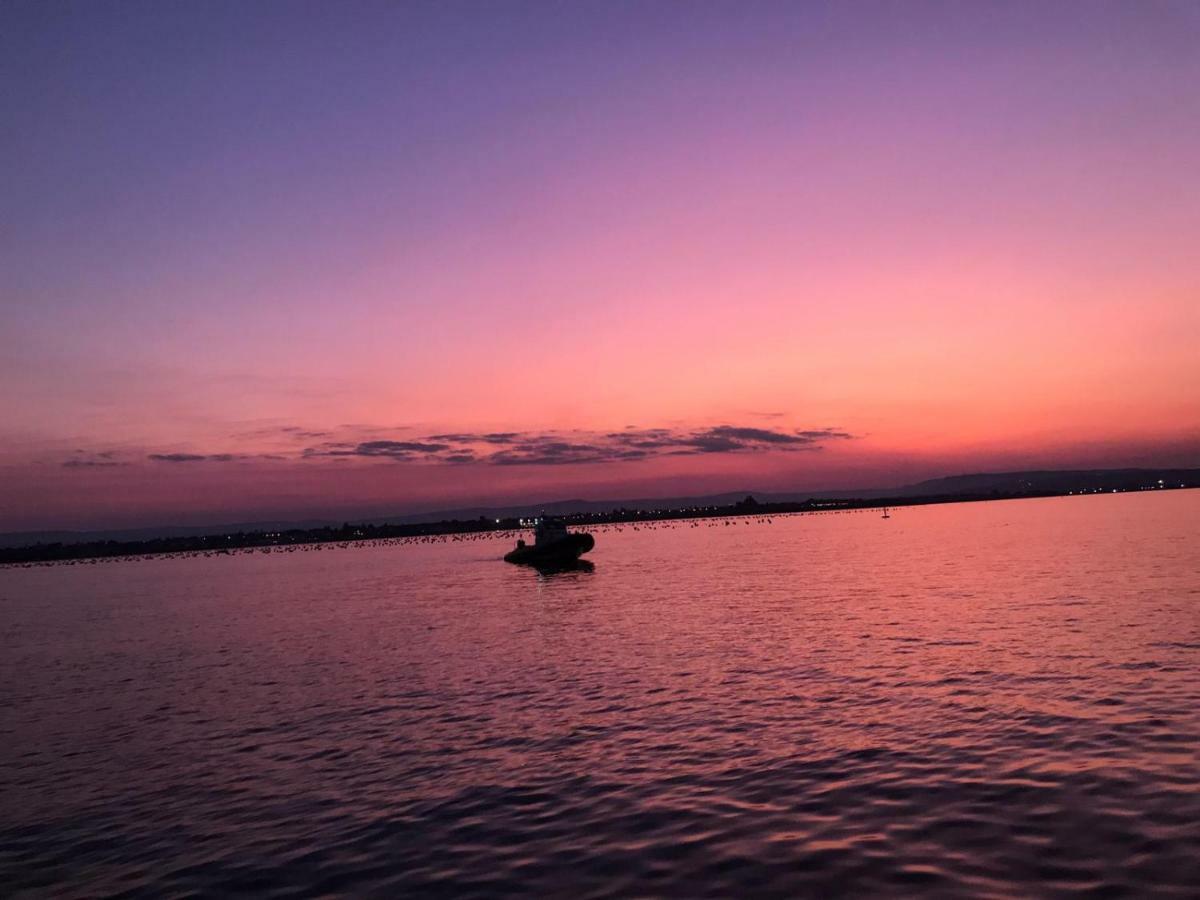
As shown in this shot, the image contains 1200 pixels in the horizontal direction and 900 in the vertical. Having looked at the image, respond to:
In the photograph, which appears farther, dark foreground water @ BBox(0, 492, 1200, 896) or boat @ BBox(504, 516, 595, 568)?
boat @ BBox(504, 516, 595, 568)

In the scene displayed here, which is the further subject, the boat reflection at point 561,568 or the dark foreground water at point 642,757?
the boat reflection at point 561,568

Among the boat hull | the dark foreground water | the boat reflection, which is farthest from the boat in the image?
the dark foreground water

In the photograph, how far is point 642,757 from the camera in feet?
58.9

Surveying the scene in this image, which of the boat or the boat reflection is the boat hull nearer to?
the boat

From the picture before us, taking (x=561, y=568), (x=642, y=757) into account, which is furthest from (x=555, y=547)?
(x=642, y=757)

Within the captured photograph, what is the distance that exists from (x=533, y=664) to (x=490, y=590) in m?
41.8

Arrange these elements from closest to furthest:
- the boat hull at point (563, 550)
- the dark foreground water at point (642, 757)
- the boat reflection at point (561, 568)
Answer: the dark foreground water at point (642, 757)
the boat reflection at point (561, 568)
the boat hull at point (563, 550)

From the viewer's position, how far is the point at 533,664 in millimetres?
32281

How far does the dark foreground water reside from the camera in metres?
12.1

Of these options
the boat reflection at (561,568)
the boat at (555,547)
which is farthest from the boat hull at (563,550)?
the boat reflection at (561,568)

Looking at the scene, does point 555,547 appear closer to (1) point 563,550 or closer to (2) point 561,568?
(1) point 563,550

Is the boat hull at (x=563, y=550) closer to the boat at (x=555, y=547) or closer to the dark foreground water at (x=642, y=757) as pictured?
the boat at (x=555, y=547)

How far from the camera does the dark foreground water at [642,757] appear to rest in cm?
1214

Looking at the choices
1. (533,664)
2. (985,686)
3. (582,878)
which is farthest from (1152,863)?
(533,664)
